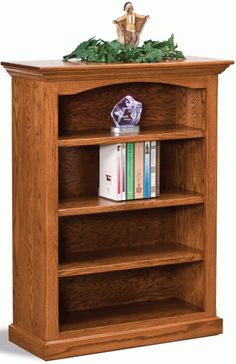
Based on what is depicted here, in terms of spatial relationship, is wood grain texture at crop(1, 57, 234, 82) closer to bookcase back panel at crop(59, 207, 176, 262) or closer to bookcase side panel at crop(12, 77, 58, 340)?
bookcase side panel at crop(12, 77, 58, 340)

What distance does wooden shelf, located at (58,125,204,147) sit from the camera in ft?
20.6

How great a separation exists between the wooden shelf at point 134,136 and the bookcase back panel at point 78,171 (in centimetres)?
14

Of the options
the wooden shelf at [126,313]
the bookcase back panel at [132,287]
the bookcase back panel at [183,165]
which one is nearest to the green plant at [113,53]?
the bookcase back panel at [183,165]

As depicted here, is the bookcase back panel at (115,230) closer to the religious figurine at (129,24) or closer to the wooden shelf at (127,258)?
the wooden shelf at (127,258)

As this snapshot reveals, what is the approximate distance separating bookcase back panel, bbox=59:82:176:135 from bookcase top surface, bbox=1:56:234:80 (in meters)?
0.22

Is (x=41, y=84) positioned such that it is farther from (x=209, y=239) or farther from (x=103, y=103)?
Result: (x=209, y=239)

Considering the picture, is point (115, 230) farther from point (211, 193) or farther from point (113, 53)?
point (113, 53)

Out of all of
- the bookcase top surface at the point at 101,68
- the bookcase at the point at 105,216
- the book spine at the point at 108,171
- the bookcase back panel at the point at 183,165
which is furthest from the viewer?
the bookcase back panel at the point at 183,165

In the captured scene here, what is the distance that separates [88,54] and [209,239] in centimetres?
113

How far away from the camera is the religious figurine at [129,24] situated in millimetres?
6527

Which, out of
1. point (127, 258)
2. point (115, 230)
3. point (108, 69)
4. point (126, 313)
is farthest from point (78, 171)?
point (126, 313)

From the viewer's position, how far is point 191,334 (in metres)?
6.70

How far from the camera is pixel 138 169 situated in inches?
257

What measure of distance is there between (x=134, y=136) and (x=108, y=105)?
29cm
